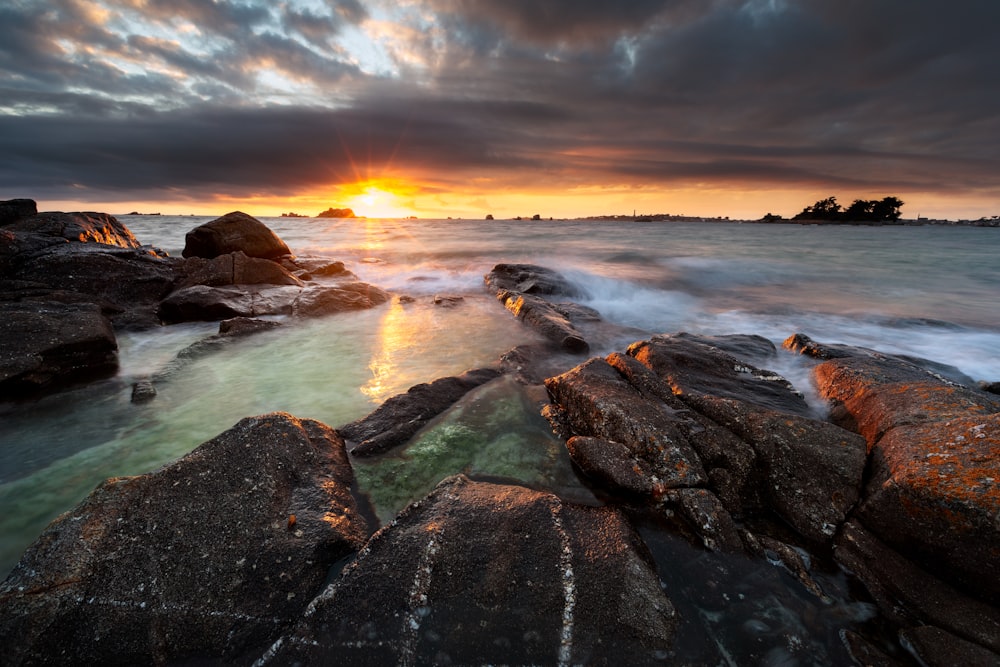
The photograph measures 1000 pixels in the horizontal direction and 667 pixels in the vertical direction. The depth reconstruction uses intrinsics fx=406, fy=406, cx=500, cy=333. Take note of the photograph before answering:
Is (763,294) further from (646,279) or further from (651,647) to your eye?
(651,647)

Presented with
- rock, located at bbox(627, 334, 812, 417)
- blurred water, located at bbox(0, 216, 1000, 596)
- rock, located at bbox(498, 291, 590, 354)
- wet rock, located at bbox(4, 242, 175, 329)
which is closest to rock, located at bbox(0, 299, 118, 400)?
blurred water, located at bbox(0, 216, 1000, 596)

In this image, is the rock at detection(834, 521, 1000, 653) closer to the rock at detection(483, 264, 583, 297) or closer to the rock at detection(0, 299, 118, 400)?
the rock at detection(0, 299, 118, 400)

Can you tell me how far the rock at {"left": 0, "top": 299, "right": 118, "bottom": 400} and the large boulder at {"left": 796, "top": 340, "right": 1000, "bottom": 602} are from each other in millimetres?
10033

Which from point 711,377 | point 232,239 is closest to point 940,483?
point 711,377

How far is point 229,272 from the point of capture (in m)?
12.4

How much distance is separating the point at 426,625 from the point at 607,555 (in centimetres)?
128

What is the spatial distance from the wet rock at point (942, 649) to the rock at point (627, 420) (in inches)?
58.0

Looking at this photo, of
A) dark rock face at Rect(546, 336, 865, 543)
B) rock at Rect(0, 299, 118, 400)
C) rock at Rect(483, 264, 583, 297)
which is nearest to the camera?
dark rock face at Rect(546, 336, 865, 543)

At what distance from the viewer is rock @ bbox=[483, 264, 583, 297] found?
47.3 feet

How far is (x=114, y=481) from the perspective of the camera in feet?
10.2

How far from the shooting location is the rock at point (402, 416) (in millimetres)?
4676

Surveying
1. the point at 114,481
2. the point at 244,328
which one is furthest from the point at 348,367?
the point at 114,481

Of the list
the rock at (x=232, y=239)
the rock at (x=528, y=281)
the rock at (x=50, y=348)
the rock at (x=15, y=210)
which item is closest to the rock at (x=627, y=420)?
the rock at (x=50, y=348)

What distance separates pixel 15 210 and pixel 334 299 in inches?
491
